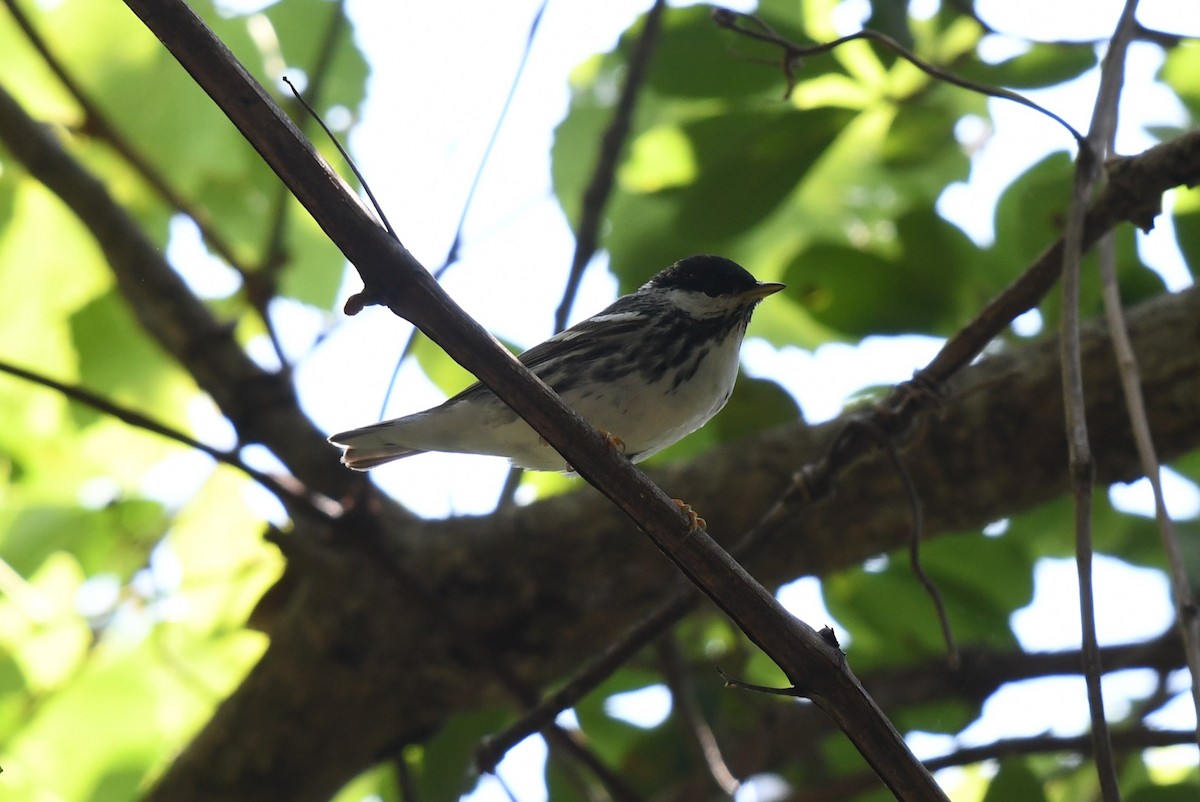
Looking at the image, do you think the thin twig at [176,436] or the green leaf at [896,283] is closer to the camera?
the thin twig at [176,436]

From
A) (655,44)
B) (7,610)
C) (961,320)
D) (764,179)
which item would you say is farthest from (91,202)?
(961,320)

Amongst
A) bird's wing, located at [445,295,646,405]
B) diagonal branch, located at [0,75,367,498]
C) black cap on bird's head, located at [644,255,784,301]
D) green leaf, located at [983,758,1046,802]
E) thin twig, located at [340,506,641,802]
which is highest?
diagonal branch, located at [0,75,367,498]

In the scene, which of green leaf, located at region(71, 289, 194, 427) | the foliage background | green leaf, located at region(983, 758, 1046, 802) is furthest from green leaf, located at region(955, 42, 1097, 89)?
green leaf, located at region(71, 289, 194, 427)

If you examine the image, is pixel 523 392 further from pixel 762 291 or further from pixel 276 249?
pixel 276 249

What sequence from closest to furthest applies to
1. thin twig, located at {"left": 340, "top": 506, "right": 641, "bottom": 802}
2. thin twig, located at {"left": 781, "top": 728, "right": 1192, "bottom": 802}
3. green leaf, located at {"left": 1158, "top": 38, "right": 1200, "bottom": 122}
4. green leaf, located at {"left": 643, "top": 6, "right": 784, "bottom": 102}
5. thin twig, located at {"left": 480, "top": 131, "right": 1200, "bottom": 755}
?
thin twig, located at {"left": 480, "top": 131, "right": 1200, "bottom": 755} → thin twig, located at {"left": 781, "top": 728, "right": 1192, "bottom": 802} → green leaf, located at {"left": 643, "top": 6, "right": 784, "bottom": 102} → thin twig, located at {"left": 340, "top": 506, "right": 641, "bottom": 802} → green leaf, located at {"left": 1158, "top": 38, "right": 1200, "bottom": 122}

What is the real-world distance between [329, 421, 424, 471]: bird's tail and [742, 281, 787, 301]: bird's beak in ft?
3.62

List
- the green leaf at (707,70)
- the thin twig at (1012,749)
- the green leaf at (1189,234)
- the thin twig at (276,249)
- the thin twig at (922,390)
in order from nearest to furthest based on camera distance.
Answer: the thin twig at (922,390) < the thin twig at (1012,749) < the green leaf at (707,70) < the green leaf at (1189,234) < the thin twig at (276,249)

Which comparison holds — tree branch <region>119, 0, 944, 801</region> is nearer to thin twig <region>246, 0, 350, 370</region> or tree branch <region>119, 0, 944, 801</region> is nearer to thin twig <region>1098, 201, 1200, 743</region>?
thin twig <region>1098, 201, 1200, 743</region>

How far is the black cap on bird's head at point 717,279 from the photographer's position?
3.21m

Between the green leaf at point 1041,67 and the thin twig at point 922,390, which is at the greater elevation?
the green leaf at point 1041,67

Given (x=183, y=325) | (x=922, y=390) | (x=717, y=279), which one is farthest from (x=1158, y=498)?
(x=183, y=325)

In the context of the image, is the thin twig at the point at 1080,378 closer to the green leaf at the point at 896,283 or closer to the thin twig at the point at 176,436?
the green leaf at the point at 896,283

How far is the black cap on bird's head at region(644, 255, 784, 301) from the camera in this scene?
321 centimetres

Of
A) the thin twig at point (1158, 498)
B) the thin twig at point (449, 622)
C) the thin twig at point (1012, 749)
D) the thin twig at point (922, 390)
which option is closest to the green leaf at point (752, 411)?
the thin twig at point (449, 622)
